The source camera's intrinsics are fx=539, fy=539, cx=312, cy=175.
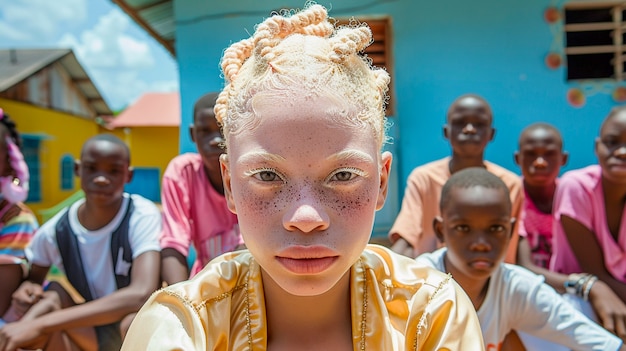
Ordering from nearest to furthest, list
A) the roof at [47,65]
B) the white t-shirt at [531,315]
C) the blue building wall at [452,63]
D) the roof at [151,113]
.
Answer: the white t-shirt at [531,315] < the blue building wall at [452,63] < the roof at [151,113] < the roof at [47,65]

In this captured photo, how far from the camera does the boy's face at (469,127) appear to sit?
281cm

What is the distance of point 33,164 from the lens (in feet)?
40.5

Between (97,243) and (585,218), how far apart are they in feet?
7.32

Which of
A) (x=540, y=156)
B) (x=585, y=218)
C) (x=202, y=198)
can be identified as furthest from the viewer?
(x=540, y=156)

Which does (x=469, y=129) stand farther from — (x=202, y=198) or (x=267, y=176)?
(x=267, y=176)

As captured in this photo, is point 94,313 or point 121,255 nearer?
point 94,313

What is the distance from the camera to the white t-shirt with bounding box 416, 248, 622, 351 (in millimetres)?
1785

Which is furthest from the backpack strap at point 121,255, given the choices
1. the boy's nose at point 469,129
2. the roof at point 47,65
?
the roof at point 47,65

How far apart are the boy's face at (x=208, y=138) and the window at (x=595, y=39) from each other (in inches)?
137

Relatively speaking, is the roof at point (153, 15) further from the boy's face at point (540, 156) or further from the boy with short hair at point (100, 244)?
the boy's face at point (540, 156)

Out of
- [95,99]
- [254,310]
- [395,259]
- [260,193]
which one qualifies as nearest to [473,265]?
[395,259]

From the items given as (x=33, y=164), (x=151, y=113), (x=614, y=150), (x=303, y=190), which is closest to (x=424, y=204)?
(x=614, y=150)

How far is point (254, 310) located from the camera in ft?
4.01

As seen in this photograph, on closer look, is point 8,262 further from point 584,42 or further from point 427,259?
point 584,42
